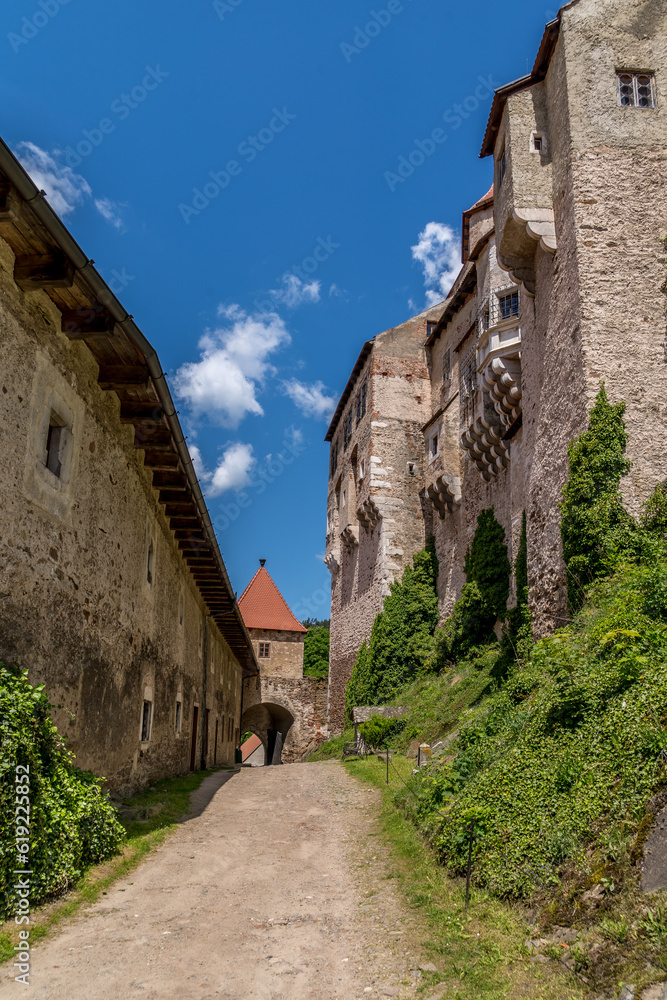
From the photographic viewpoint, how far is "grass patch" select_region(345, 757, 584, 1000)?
391 cm

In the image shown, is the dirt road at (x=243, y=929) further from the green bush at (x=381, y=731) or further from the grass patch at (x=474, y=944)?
the green bush at (x=381, y=731)

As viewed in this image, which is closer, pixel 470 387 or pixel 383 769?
pixel 383 769

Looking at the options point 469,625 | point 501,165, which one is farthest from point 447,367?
point 501,165

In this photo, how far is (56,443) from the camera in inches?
295

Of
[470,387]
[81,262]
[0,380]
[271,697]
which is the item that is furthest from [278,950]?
[271,697]

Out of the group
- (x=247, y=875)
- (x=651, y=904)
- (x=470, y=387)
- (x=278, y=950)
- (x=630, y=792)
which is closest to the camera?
(x=651, y=904)

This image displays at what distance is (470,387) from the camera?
21.0m

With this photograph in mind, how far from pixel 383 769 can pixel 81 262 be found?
1095cm

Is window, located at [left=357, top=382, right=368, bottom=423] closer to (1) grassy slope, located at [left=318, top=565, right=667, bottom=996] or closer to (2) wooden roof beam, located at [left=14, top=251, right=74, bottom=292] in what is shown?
(1) grassy slope, located at [left=318, top=565, right=667, bottom=996]

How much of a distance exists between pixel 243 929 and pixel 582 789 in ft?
9.49

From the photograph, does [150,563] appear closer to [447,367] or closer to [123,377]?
[123,377]

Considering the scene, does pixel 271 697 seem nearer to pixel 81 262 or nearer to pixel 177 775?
pixel 177 775

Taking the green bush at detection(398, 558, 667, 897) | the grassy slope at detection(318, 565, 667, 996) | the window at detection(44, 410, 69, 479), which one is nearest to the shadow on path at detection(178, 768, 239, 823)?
the grassy slope at detection(318, 565, 667, 996)

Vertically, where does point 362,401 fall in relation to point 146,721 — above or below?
Result: above
